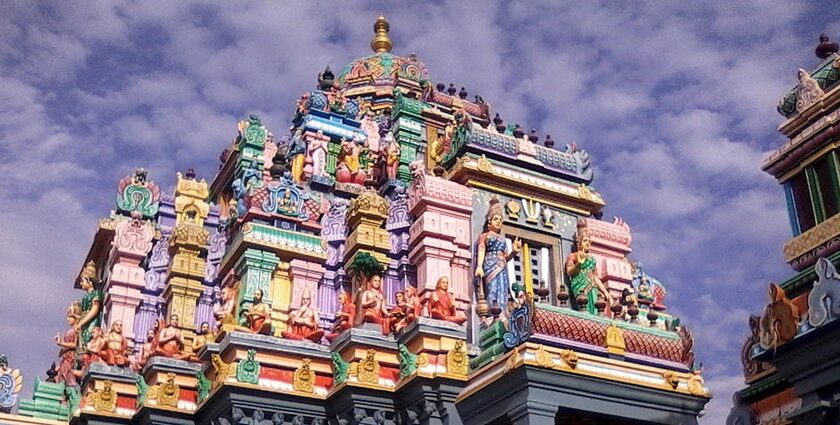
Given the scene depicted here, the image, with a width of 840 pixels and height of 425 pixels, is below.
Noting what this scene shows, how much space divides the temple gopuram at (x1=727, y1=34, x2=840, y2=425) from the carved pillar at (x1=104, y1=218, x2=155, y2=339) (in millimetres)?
16882

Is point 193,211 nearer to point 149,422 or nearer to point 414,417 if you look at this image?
point 149,422

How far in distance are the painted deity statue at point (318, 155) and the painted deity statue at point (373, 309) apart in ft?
16.1

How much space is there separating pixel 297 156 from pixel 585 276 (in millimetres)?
8147

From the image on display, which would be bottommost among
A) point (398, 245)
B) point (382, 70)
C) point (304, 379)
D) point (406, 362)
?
point (406, 362)

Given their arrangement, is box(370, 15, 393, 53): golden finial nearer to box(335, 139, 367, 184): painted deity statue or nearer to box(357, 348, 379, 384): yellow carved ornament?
box(335, 139, 367, 184): painted deity statue

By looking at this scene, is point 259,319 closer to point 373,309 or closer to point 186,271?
point 373,309

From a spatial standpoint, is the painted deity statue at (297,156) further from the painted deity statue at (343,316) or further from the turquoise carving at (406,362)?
the turquoise carving at (406,362)

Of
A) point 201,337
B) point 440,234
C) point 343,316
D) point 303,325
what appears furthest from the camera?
point 201,337

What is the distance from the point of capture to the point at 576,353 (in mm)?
15844

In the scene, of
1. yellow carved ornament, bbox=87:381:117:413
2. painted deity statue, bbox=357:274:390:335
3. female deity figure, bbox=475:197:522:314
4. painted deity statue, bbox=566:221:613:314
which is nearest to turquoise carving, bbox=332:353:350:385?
painted deity statue, bbox=357:274:390:335

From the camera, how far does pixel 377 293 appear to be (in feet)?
66.9

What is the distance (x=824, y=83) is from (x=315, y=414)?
37.7ft

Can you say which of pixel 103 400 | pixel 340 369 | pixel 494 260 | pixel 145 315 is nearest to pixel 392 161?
pixel 494 260

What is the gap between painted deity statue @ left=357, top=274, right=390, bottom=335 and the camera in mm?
20047
